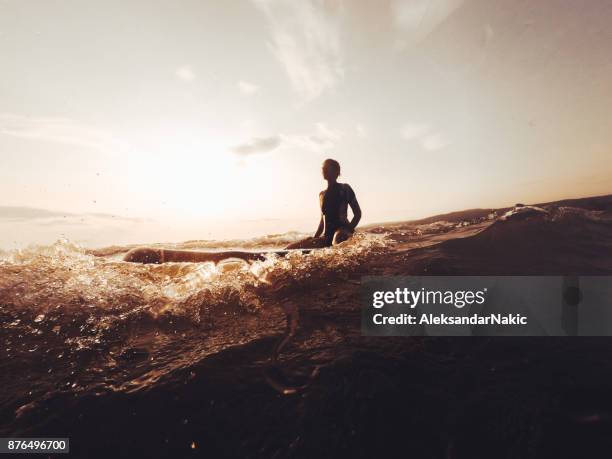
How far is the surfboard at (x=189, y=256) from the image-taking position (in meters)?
4.23

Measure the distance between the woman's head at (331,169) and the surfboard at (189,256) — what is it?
2.44 metres

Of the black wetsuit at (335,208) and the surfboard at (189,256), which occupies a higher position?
the black wetsuit at (335,208)

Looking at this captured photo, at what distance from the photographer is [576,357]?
1.93 meters

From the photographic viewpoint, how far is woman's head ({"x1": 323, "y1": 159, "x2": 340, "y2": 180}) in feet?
20.4

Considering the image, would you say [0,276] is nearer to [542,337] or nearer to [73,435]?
[73,435]

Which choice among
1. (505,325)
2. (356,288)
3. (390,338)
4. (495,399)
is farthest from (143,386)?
(505,325)
